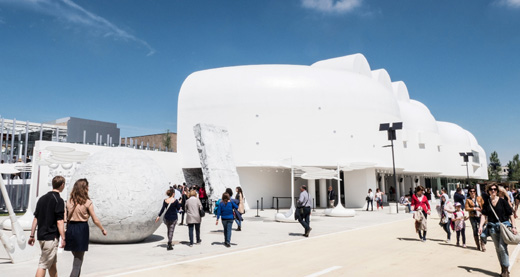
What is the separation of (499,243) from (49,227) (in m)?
8.01

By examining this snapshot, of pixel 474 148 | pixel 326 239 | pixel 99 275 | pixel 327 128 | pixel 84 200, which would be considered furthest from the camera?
pixel 474 148

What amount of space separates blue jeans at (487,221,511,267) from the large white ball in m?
→ 8.22

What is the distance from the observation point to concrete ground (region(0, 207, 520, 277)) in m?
7.24

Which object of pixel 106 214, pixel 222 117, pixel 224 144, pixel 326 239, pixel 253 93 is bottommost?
pixel 326 239

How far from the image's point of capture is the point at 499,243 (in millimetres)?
7023

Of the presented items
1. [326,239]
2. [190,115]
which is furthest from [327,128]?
[326,239]

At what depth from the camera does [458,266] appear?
7820 mm

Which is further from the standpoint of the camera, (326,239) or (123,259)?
(326,239)

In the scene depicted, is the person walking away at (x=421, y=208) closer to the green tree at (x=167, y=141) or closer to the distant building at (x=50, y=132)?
the distant building at (x=50, y=132)

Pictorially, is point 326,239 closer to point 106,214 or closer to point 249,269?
point 249,269

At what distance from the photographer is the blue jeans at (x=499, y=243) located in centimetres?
673

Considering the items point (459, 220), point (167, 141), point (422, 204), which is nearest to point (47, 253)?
point (422, 204)

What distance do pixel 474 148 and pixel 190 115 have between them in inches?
2079

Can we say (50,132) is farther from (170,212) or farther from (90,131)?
(170,212)
